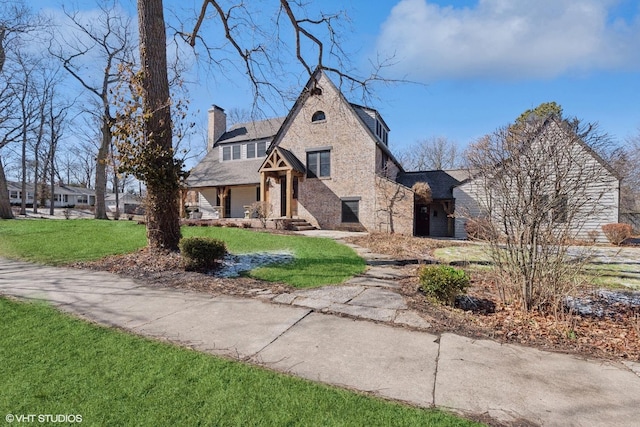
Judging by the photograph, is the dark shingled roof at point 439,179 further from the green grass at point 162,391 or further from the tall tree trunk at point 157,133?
the green grass at point 162,391

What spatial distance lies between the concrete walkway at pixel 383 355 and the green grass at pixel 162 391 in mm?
234

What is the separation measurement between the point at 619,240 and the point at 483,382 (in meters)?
17.1

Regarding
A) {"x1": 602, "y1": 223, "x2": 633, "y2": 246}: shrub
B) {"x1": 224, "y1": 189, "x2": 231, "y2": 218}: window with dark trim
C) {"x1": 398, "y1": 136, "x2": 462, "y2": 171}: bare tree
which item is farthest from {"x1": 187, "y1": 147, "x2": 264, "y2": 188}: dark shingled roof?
{"x1": 398, "y1": 136, "x2": 462, "y2": 171}: bare tree

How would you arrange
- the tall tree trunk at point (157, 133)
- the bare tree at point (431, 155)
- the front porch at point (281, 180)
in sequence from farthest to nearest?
the bare tree at point (431, 155) → the front porch at point (281, 180) → the tall tree trunk at point (157, 133)

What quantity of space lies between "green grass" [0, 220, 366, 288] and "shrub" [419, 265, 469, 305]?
6.40 feet

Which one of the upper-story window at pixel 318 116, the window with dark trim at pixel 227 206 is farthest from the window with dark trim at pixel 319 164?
the window with dark trim at pixel 227 206

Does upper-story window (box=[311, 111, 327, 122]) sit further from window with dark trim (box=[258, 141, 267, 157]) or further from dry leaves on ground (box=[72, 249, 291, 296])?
dry leaves on ground (box=[72, 249, 291, 296])

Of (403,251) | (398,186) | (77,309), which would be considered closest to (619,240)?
(398,186)

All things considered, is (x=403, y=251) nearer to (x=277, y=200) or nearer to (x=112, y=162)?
(x=112, y=162)

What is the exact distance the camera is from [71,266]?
719cm

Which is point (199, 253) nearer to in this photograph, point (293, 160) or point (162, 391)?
point (162, 391)

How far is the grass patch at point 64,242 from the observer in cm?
838

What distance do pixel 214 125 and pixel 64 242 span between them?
60.3 feet

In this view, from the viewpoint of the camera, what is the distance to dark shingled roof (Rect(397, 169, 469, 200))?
751 inches
